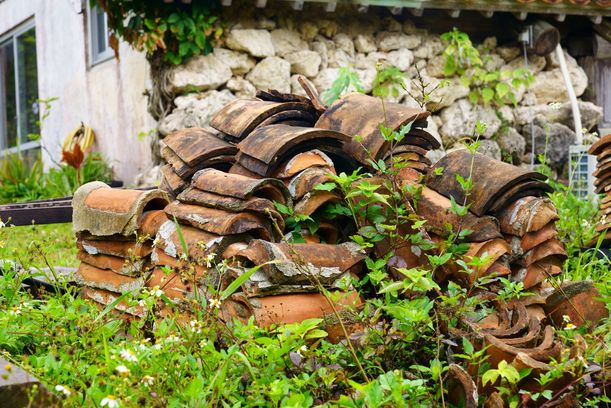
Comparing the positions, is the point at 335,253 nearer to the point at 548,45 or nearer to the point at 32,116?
the point at 548,45

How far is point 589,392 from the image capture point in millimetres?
1299

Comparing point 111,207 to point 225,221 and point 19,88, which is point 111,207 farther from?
point 19,88

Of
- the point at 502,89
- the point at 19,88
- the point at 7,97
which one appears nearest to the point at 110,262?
the point at 502,89

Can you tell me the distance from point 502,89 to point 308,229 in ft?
13.4

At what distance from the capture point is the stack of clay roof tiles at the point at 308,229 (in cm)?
167

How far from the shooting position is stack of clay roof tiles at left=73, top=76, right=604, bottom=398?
65.9 inches

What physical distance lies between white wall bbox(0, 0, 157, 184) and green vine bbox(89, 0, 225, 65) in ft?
2.83

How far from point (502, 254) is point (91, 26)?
7.14 meters

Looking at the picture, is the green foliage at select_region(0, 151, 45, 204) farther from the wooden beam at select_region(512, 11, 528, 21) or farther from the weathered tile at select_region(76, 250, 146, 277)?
the wooden beam at select_region(512, 11, 528, 21)

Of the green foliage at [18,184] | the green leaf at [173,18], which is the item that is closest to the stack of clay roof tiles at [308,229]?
the green leaf at [173,18]

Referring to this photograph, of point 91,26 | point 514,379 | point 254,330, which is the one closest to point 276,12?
point 91,26

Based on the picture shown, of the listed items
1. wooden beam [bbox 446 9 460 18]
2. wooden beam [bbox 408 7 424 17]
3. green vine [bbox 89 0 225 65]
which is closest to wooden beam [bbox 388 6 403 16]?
wooden beam [bbox 408 7 424 17]

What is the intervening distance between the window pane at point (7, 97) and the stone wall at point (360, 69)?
7.35m

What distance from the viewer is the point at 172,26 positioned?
15.2 ft
